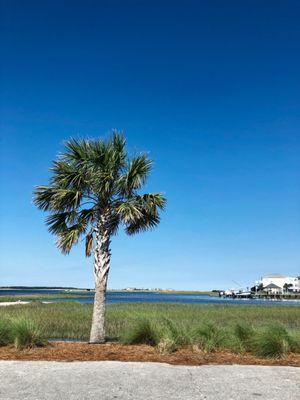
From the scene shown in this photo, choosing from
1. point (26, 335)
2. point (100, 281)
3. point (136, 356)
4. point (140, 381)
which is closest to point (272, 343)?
point (136, 356)

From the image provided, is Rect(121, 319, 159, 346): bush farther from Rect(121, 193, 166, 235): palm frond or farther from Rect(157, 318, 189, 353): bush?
Rect(121, 193, 166, 235): palm frond

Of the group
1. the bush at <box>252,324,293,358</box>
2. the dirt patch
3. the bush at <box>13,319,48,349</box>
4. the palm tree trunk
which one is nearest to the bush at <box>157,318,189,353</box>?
the dirt patch

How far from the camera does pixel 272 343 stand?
1247 centimetres

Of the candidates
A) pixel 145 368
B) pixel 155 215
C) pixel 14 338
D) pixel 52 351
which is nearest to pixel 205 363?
pixel 145 368

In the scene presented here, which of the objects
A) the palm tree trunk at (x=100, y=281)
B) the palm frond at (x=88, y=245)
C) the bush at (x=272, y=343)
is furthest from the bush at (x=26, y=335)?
the bush at (x=272, y=343)

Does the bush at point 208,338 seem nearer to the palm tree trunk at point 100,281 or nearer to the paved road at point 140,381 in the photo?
the paved road at point 140,381

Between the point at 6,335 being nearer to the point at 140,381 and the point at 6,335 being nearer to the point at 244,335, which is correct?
the point at 140,381

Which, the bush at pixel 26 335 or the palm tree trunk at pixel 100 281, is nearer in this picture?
the bush at pixel 26 335

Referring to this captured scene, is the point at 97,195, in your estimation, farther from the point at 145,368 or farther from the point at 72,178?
the point at 145,368

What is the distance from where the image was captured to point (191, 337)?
43.7ft

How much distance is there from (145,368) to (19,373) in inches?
98.1

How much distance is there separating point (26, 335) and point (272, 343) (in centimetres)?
643

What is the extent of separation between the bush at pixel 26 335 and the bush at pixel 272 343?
19.0 feet

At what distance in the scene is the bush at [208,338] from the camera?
13.0 metres
